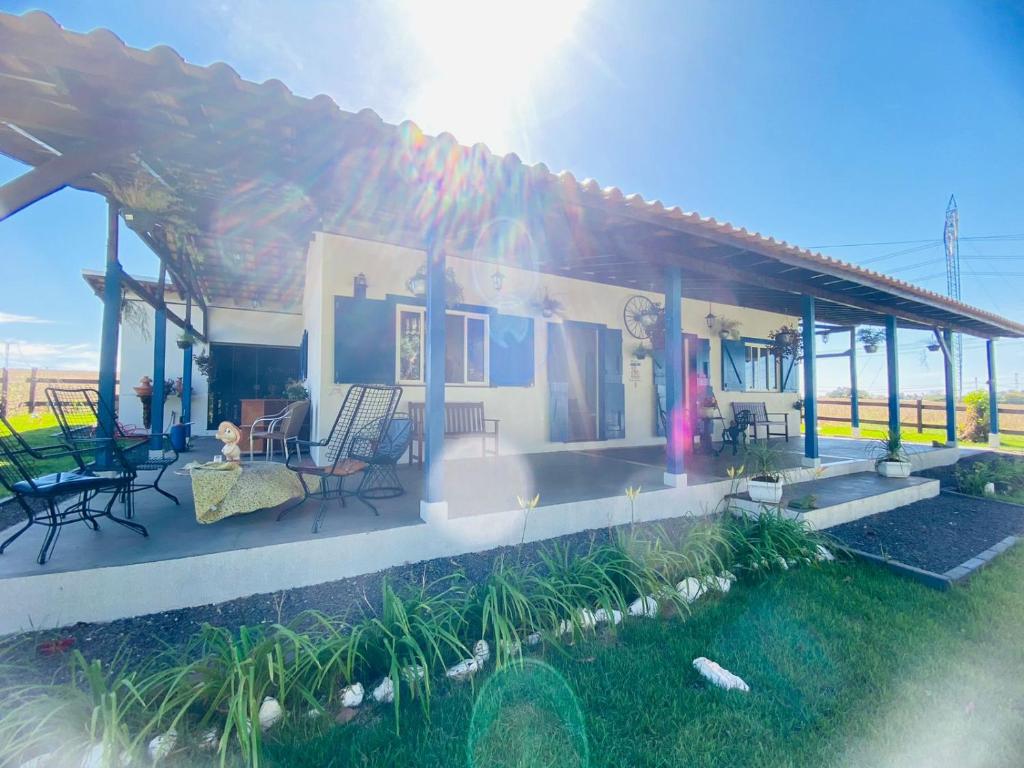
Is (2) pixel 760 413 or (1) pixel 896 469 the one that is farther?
(2) pixel 760 413

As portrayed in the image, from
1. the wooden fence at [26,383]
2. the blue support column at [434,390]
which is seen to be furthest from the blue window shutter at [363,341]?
the wooden fence at [26,383]

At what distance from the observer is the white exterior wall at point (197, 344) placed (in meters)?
8.77

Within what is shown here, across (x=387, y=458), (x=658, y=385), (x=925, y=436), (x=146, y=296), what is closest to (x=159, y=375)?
(x=146, y=296)

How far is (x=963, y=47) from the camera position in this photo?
19.6 ft

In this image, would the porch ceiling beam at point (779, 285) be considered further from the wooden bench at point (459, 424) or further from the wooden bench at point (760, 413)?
the wooden bench at point (459, 424)

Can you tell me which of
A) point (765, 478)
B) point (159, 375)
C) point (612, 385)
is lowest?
point (765, 478)

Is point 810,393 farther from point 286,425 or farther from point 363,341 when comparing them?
point 286,425

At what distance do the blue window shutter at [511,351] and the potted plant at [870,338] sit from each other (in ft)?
25.8

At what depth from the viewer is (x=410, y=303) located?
5.65 m

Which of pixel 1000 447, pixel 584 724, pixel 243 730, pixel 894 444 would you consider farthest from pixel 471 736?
pixel 1000 447

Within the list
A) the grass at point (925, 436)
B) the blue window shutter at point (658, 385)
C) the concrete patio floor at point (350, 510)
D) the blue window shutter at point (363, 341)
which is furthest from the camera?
the grass at point (925, 436)

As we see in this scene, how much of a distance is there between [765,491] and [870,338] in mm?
7694

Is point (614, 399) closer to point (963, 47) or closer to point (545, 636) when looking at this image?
point (545, 636)

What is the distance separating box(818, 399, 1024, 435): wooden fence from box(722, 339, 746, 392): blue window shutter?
5.25 m
